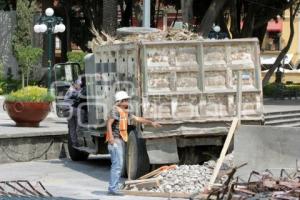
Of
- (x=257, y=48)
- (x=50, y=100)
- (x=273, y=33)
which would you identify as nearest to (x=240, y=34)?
(x=50, y=100)

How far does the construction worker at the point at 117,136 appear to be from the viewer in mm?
12615

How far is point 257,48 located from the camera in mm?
14484

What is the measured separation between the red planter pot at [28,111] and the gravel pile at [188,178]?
6598 millimetres

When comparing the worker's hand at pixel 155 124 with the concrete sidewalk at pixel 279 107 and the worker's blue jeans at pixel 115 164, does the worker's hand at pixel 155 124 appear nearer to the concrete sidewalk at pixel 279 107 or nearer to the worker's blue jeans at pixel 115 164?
the worker's blue jeans at pixel 115 164

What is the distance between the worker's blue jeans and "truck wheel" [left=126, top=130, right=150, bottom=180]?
1285 mm

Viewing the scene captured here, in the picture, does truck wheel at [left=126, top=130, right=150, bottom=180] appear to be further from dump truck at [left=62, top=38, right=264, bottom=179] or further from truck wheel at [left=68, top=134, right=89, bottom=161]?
truck wheel at [left=68, top=134, right=89, bottom=161]

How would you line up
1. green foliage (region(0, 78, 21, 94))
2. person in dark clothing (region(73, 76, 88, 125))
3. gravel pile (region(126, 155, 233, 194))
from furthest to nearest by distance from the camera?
green foliage (region(0, 78, 21, 94)), person in dark clothing (region(73, 76, 88, 125)), gravel pile (region(126, 155, 233, 194))

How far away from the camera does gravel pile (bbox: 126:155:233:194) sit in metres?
12.4

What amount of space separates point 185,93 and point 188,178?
187 cm

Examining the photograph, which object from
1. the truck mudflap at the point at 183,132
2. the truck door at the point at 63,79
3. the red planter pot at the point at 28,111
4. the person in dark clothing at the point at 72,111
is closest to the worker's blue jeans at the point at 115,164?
the truck mudflap at the point at 183,132

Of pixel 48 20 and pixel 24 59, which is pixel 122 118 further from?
pixel 24 59

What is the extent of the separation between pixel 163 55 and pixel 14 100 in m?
6.17

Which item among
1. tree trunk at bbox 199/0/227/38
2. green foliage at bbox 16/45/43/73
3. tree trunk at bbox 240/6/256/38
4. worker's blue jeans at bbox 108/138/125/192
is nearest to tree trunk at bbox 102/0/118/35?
tree trunk at bbox 199/0/227/38

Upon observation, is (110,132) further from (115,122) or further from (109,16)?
(109,16)
